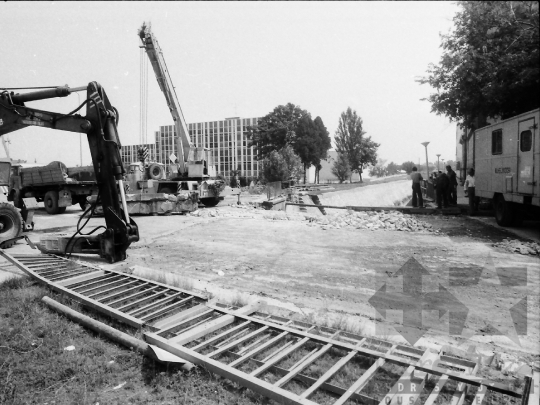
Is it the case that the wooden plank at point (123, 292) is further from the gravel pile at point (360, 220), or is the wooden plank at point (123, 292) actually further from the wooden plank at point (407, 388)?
the gravel pile at point (360, 220)

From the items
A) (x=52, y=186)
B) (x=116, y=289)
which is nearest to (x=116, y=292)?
(x=116, y=289)

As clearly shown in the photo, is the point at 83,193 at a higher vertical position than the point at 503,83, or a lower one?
lower

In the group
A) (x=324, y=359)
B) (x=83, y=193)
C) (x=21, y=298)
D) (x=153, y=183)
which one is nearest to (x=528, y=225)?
(x=324, y=359)

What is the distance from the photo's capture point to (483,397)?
9.85 ft

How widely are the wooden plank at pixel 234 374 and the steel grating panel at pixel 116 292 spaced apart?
60 centimetres

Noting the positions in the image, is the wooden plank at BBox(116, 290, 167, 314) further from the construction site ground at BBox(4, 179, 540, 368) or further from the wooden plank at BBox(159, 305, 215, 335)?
the wooden plank at BBox(159, 305, 215, 335)

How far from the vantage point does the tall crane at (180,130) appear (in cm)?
1909

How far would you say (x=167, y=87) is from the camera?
773 inches

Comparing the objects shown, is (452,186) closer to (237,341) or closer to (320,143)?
(237,341)

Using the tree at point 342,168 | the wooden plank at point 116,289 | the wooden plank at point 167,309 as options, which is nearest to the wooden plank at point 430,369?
the wooden plank at point 167,309

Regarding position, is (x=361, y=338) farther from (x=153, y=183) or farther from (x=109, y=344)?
(x=153, y=183)

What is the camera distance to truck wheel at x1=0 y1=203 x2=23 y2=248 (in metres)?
9.42

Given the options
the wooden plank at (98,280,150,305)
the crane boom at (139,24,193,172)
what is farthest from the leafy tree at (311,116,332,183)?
the wooden plank at (98,280,150,305)

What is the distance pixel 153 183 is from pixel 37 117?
12.5 metres
